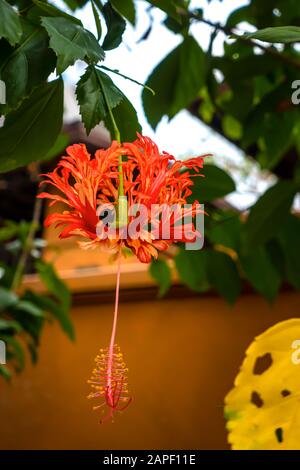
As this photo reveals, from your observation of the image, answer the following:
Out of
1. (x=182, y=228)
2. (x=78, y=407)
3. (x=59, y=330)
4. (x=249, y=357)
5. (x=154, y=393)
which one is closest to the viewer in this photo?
(x=182, y=228)

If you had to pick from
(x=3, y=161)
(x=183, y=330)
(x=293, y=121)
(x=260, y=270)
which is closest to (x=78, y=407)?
(x=183, y=330)

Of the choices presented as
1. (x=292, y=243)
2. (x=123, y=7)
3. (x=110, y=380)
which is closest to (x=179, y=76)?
(x=292, y=243)

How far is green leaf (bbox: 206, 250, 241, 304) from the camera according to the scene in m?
1.15

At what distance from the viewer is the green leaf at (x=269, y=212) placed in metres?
0.97

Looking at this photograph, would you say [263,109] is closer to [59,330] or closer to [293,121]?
[293,121]

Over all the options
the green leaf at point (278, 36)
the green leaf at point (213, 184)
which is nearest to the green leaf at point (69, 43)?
the green leaf at point (278, 36)

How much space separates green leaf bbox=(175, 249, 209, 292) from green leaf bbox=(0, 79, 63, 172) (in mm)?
690

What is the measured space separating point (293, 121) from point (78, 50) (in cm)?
86

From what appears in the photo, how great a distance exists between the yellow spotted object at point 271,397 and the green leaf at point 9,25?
327 mm

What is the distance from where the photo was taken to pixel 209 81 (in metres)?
1.18

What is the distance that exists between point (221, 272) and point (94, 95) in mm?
728

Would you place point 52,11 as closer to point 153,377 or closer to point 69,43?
point 69,43

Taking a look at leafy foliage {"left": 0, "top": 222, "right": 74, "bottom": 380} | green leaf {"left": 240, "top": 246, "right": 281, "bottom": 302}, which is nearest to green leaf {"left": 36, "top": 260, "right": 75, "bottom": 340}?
leafy foliage {"left": 0, "top": 222, "right": 74, "bottom": 380}

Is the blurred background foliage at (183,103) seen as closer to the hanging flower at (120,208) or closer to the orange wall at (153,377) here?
the hanging flower at (120,208)
